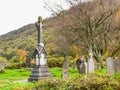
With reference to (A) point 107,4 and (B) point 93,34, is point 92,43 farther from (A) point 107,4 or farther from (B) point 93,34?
(A) point 107,4

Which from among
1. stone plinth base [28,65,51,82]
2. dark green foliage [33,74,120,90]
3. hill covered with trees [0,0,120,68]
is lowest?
dark green foliage [33,74,120,90]

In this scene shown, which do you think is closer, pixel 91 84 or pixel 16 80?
pixel 91 84

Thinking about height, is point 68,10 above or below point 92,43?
above

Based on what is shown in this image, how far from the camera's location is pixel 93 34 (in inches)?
1923

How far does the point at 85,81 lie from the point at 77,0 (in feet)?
122

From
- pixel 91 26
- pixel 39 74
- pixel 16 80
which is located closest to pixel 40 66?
pixel 39 74

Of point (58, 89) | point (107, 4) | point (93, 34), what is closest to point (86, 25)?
point (93, 34)

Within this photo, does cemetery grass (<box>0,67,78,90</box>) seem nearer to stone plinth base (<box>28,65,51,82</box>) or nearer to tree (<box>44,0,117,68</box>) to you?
stone plinth base (<box>28,65,51,82</box>)

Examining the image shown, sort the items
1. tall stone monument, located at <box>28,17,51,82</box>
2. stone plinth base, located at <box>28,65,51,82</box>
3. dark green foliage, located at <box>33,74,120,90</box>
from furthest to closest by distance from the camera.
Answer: tall stone monument, located at <box>28,17,51,82</box>
stone plinth base, located at <box>28,65,51,82</box>
dark green foliage, located at <box>33,74,120,90</box>

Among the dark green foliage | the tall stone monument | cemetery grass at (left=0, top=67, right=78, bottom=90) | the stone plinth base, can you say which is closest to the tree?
cemetery grass at (left=0, top=67, right=78, bottom=90)

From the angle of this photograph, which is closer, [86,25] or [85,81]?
[85,81]

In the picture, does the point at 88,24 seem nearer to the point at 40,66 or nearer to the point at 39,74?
the point at 40,66

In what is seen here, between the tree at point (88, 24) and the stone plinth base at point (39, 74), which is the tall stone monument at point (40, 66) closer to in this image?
the stone plinth base at point (39, 74)

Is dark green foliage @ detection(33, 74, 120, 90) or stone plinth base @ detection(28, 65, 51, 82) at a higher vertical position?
stone plinth base @ detection(28, 65, 51, 82)
